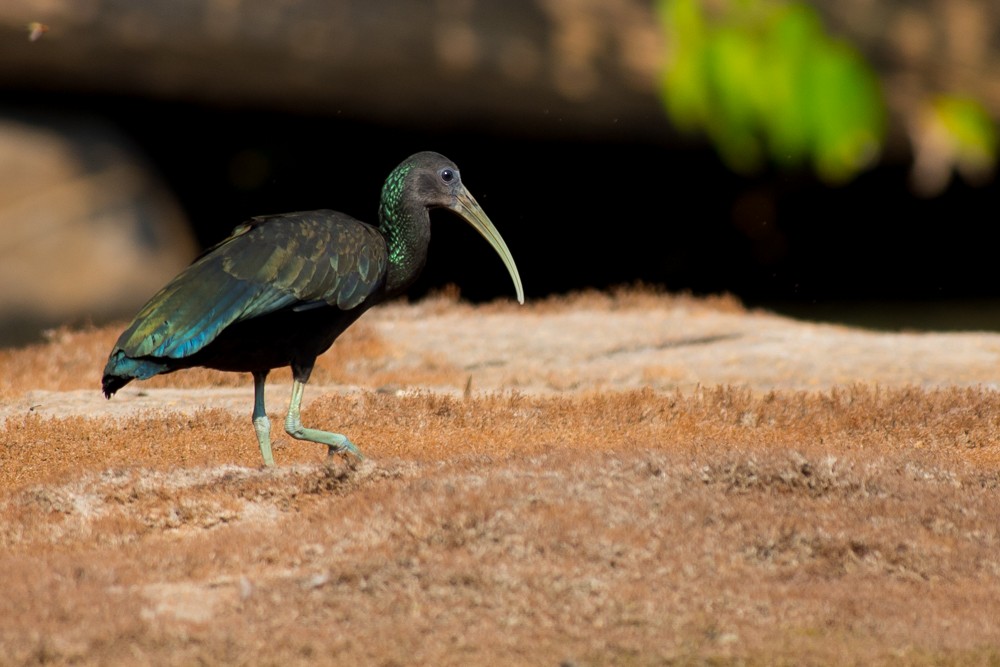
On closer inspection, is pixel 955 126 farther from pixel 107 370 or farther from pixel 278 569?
pixel 107 370

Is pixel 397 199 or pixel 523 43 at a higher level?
pixel 523 43

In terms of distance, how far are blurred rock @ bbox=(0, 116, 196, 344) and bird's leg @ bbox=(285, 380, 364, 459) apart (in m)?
5.69

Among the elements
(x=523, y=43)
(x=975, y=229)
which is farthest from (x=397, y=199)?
(x=975, y=229)

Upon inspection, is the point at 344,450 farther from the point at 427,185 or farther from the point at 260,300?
the point at 427,185

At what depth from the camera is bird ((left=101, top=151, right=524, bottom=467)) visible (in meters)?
6.57


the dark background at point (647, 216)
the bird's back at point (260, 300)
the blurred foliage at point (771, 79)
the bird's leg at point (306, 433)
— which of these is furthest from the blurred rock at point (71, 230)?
the blurred foliage at point (771, 79)

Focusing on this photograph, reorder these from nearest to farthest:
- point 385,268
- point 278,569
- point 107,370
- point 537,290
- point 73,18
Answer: point 278,569 < point 107,370 < point 385,268 < point 73,18 < point 537,290

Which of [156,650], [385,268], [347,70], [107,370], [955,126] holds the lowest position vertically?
[156,650]

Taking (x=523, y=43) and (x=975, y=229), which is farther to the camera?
(x=975, y=229)

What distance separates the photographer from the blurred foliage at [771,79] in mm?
4410

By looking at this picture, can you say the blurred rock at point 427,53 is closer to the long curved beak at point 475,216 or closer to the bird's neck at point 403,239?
the long curved beak at point 475,216

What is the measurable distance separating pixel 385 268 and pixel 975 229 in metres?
9.44

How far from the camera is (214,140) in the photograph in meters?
13.5

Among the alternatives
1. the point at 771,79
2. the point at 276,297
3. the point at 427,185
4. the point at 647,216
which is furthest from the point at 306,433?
the point at 647,216
